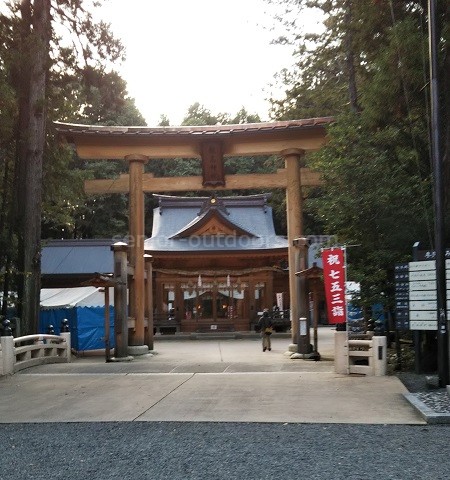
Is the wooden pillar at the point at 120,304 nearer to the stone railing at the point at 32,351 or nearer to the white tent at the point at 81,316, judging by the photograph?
the stone railing at the point at 32,351

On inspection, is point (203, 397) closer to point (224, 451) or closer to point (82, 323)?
point (224, 451)

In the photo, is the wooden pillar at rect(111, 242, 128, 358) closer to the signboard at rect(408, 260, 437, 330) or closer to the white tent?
the white tent

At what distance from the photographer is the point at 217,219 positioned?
89.0 feet

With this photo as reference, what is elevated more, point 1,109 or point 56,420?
point 1,109

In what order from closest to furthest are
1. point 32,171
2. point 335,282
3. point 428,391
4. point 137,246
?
point 428,391 → point 335,282 → point 32,171 → point 137,246

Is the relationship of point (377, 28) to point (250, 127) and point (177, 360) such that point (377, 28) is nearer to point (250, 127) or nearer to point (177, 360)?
point (250, 127)

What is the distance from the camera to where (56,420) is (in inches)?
255

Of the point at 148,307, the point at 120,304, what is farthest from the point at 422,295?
the point at 148,307

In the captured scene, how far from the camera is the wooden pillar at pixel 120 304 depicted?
1357cm

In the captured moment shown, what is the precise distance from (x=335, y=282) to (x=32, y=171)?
7022 mm

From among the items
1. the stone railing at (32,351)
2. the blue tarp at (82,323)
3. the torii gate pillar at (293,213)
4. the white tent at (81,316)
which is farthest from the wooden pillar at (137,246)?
the torii gate pillar at (293,213)

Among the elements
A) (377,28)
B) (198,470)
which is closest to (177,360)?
(377,28)

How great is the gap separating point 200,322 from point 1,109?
56.2 feet

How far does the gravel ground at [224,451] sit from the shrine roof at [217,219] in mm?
19986
